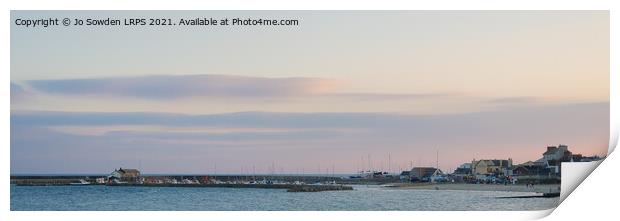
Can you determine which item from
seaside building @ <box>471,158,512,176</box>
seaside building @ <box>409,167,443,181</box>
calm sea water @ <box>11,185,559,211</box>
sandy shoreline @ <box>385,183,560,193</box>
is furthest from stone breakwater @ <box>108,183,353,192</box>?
seaside building @ <box>471,158,512,176</box>

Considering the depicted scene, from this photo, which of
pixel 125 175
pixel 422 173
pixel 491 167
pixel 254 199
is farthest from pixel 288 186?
pixel 491 167

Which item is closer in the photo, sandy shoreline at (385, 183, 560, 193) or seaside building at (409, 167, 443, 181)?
seaside building at (409, 167, 443, 181)

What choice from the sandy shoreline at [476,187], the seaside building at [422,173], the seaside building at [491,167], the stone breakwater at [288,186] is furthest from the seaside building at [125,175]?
the seaside building at [491,167]

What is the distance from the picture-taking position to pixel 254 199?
1619 centimetres

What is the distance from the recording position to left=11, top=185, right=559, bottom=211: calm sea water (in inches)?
575

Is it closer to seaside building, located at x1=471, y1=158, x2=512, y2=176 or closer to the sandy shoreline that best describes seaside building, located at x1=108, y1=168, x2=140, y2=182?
the sandy shoreline

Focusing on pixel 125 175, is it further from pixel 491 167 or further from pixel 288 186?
pixel 491 167

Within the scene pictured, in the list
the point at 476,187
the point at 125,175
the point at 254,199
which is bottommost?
the point at 254,199

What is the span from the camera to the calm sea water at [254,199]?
47.9ft

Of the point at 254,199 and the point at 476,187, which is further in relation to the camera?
the point at 254,199

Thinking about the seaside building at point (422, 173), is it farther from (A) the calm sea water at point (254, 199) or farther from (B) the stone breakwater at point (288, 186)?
(B) the stone breakwater at point (288, 186)

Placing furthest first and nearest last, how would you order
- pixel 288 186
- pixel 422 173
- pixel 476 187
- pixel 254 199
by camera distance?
pixel 288 186 < pixel 254 199 < pixel 476 187 < pixel 422 173

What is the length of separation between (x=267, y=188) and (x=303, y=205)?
1.39 m
